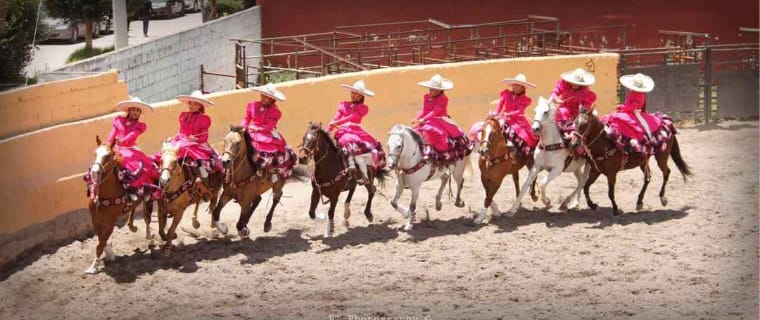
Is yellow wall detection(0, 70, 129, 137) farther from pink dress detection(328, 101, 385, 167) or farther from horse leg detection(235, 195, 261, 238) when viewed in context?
pink dress detection(328, 101, 385, 167)

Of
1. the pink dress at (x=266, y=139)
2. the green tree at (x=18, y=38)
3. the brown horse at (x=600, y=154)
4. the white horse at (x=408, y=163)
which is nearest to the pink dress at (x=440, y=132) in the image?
the white horse at (x=408, y=163)

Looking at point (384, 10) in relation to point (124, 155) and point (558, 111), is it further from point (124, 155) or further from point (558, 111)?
point (124, 155)

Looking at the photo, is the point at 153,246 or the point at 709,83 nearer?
the point at 153,246

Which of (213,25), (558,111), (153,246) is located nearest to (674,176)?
(558,111)

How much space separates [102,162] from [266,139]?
7.50 ft

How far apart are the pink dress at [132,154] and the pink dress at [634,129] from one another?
5752 mm

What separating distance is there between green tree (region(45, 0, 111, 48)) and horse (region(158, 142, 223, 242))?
1641mm

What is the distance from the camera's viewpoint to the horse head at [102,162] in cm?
1199

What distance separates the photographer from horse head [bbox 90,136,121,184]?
1199cm

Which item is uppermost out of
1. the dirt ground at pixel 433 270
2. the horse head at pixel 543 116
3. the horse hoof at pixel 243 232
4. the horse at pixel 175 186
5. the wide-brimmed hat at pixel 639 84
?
the wide-brimmed hat at pixel 639 84

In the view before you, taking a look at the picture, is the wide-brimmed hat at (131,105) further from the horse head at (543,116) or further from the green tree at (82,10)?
the horse head at (543,116)

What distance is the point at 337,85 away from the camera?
17766mm

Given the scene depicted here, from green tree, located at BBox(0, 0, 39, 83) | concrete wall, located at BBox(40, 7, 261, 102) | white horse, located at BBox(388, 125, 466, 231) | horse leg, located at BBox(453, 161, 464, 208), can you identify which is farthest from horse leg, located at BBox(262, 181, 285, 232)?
green tree, located at BBox(0, 0, 39, 83)

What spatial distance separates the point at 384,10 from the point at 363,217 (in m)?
13.3
